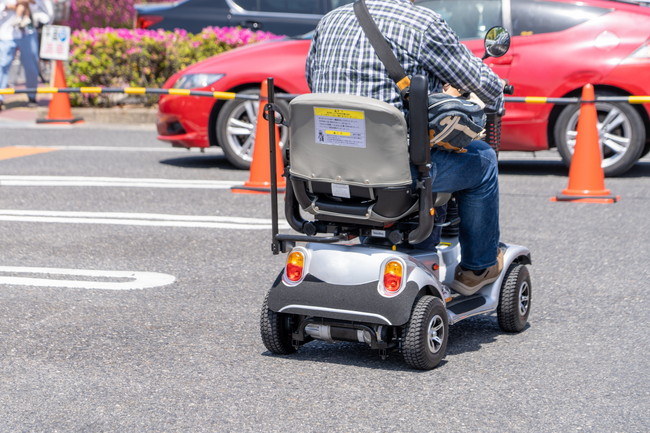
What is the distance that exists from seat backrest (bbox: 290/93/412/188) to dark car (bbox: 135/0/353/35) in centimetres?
1023

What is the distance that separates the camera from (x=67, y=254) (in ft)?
21.8

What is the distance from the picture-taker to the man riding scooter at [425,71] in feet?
14.4

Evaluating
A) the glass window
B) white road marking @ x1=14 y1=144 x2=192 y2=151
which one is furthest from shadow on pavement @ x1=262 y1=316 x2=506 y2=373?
the glass window

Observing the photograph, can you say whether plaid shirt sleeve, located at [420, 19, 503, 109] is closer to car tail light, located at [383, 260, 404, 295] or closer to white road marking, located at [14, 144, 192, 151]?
car tail light, located at [383, 260, 404, 295]

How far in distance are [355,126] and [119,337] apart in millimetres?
1438

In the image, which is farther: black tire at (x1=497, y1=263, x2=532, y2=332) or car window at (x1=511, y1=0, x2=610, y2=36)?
car window at (x1=511, y1=0, x2=610, y2=36)

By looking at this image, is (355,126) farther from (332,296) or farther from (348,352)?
(348,352)

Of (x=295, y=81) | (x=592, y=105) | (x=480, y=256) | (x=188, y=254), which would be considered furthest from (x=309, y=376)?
(x=295, y=81)

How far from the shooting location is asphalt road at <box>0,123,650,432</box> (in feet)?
12.9

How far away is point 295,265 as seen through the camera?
14.8ft

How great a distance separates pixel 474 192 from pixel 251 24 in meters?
10.7

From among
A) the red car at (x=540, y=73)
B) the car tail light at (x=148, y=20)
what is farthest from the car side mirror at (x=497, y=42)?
the car tail light at (x=148, y=20)

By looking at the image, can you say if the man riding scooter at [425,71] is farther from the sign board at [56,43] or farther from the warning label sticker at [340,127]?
the sign board at [56,43]

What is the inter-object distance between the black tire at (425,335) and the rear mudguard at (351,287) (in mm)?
46
